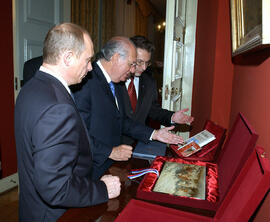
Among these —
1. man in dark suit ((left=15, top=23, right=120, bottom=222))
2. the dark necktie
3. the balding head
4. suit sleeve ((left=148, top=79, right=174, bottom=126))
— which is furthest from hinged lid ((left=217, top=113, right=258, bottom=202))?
the dark necktie

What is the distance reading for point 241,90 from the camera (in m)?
1.86

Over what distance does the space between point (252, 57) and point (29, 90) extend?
4.13 feet

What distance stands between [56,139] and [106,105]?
86cm

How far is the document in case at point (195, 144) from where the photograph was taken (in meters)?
1.55

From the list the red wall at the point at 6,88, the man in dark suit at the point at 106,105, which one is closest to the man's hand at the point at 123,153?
the man in dark suit at the point at 106,105

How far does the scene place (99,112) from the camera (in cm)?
177

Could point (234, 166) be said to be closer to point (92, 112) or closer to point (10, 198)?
point (92, 112)

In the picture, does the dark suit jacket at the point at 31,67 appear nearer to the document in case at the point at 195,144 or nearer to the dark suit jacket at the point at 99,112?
the dark suit jacket at the point at 99,112

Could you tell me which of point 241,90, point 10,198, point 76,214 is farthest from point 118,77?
point 10,198

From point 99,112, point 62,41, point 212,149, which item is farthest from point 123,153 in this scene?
point 62,41

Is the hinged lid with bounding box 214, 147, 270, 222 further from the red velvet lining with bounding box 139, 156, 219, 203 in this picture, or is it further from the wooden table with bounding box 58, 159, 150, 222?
A: the wooden table with bounding box 58, 159, 150, 222

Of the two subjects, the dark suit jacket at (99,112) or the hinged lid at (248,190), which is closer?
the hinged lid at (248,190)

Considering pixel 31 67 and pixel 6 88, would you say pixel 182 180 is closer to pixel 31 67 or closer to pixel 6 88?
pixel 31 67

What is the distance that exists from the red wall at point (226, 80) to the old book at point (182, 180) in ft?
0.92
